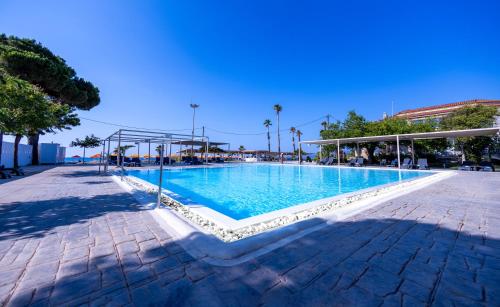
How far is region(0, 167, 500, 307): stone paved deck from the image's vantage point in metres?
1.50

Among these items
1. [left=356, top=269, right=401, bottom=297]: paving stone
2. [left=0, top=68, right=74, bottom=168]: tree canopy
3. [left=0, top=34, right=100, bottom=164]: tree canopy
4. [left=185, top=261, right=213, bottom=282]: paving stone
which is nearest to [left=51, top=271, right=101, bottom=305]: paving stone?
[left=185, top=261, right=213, bottom=282]: paving stone

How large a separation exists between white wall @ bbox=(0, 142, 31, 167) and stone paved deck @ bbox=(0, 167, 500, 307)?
17403mm

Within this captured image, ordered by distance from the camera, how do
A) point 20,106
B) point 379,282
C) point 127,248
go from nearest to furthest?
point 379,282 → point 127,248 → point 20,106

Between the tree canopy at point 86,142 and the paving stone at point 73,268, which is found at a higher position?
the tree canopy at point 86,142

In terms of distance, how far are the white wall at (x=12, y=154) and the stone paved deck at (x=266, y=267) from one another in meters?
17.4

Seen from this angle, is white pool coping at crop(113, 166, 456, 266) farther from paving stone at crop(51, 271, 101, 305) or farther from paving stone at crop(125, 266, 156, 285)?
paving stone at crop(51, 271, 101, 305)

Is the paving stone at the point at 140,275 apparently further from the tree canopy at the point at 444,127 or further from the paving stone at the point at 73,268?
the tree canopy at the point at 444,127

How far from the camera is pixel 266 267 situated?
1.93m

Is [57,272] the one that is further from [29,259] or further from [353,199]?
[353,199]

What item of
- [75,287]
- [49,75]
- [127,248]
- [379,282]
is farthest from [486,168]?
[49,75]

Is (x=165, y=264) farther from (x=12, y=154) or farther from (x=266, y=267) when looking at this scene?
(x=12, y=154)

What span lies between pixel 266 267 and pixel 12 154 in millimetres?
23329

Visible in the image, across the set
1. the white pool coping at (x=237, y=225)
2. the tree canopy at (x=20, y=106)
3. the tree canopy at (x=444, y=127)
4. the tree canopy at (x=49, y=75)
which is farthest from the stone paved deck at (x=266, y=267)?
the tree canopy at (x=444, y=127)

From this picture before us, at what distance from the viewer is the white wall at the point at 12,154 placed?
550 inches
